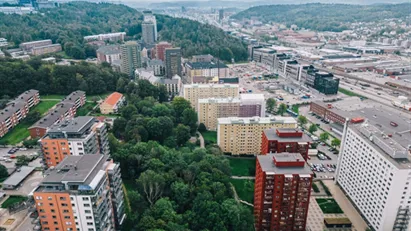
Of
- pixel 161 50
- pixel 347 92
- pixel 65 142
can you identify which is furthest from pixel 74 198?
pixel 161 50

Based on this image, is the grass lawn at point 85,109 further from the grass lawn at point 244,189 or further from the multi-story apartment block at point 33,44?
the multi-story apartment block at point 33,44

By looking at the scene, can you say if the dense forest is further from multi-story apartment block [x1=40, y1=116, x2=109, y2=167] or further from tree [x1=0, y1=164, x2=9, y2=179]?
multi-story apartment block [x1=40, y1=116, x2=109, y2=167]

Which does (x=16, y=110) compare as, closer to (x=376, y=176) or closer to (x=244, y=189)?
(x=244, y=189)

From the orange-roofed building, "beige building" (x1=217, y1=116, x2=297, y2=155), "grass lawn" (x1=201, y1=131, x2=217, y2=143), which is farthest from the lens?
the orange-roofed building

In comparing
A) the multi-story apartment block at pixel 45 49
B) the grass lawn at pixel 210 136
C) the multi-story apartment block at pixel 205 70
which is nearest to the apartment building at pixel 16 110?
the grass lawn at pixel 210 136

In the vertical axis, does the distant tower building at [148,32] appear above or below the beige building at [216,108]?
above

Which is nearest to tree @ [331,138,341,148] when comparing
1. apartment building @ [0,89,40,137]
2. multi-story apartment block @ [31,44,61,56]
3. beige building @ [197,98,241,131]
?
beige building @ [197,98,241,131]
